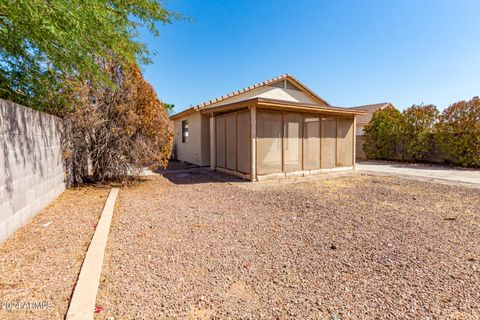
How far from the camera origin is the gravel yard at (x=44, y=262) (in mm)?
2014

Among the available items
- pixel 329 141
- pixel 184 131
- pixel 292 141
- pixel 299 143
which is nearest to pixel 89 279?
pixel 292 141

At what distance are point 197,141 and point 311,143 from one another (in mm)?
5695

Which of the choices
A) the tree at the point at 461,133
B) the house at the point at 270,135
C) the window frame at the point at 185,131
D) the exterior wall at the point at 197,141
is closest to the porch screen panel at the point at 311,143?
the house at the point at 270,135

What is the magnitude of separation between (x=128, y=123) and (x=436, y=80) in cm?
1588

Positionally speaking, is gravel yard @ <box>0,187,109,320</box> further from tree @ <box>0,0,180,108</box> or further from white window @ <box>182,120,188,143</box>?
white window @ <box>182,120,188,143</box>

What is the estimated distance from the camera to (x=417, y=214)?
484cm

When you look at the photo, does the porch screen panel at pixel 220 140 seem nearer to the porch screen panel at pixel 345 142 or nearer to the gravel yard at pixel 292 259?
the gravel yard at pixel 292 259

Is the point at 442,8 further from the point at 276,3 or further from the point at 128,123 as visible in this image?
the point at 128,123

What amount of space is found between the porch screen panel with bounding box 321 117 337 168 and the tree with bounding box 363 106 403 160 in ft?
23.9

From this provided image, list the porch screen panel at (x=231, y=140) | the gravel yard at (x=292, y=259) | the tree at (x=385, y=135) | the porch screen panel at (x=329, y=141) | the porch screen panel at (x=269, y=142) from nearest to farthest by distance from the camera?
the gravel yard at (x=292, y=259), the porch screen panel at (x=269, y=142), the porch screen panel at (x=231, y=140), the porch screen panel at (x=329, y=141), the tree at (x=385, y=135)

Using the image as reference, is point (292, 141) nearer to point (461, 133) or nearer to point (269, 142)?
point (269, 142)

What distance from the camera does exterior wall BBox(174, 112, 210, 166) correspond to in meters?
11.8

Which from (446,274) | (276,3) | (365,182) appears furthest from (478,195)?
(276,3)

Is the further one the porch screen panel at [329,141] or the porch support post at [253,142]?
the porch screen panel at [329,141]
